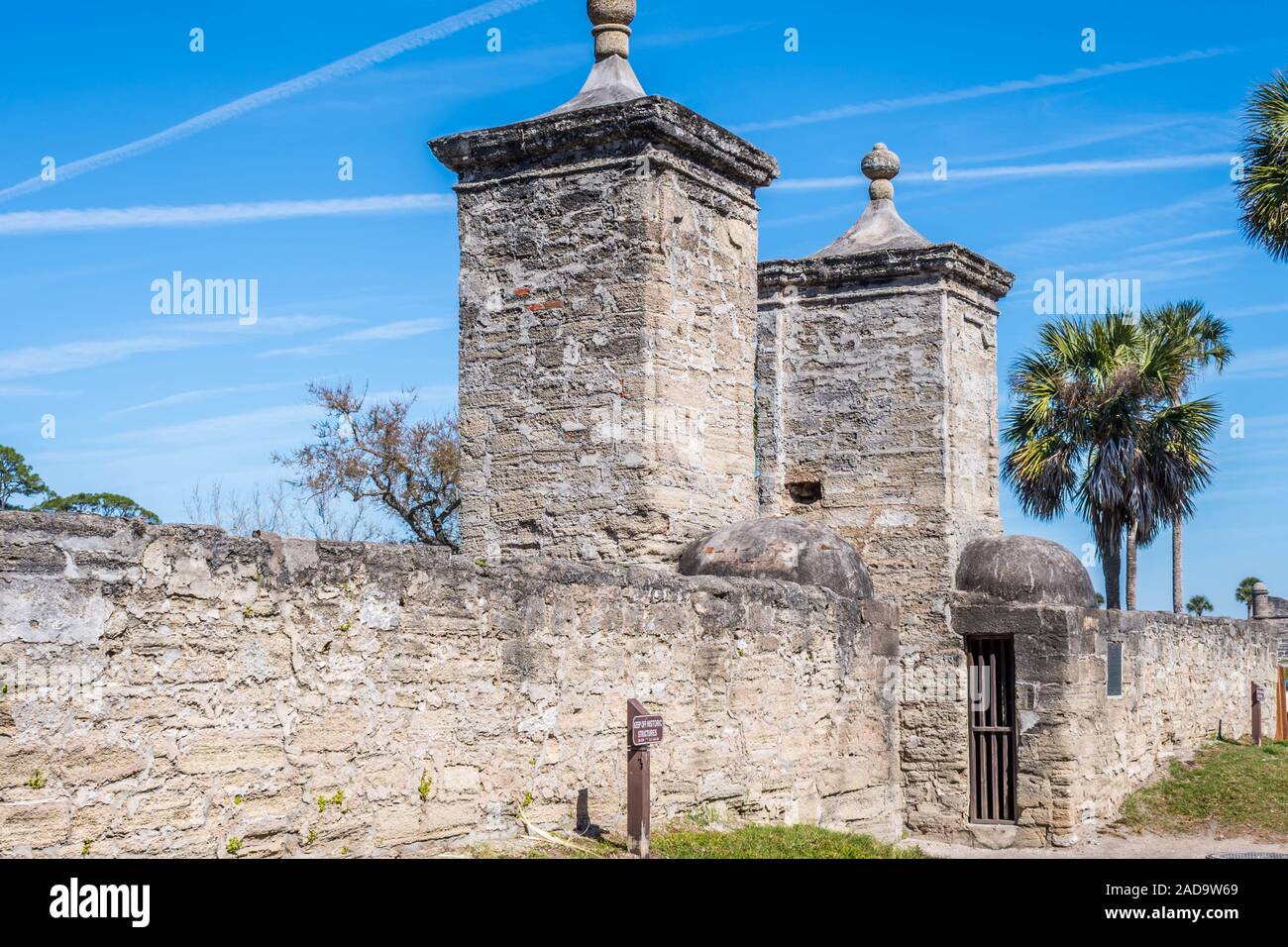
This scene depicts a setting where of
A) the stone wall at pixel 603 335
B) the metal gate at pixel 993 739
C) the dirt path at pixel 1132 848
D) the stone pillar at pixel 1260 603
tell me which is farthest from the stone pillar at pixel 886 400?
the stone pillar at pixel 1260 603

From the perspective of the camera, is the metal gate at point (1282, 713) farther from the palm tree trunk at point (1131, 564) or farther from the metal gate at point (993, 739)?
the metal gate at point (993, 739)

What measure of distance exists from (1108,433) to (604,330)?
1335 cm

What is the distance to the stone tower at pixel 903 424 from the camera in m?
11.5

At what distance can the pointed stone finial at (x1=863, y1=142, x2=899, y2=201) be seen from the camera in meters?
13.2

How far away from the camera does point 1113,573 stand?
21.1m

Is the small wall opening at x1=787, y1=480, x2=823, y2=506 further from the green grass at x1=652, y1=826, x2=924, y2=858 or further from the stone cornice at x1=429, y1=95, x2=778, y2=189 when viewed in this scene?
the green grass at x1=652, y1=826, x2=924, y2=858

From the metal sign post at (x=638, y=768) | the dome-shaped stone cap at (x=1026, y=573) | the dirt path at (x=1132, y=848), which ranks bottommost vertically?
the dirt path at (x=1132, y=848)

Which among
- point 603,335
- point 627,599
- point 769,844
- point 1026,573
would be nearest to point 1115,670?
point 1026,573

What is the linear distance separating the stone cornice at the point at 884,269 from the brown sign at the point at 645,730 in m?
6.65

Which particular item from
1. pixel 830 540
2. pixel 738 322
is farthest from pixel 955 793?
pixel 738 322

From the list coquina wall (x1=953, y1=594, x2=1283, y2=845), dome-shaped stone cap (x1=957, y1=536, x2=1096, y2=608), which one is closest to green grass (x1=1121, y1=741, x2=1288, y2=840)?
coquina wall (x1=953, y1=594, x2=1283, y2=845)

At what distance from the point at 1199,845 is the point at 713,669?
5.84 m

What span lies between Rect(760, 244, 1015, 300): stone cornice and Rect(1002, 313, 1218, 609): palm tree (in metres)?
8.08

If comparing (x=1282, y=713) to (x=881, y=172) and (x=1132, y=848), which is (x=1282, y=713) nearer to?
(x=1132, y=848)
